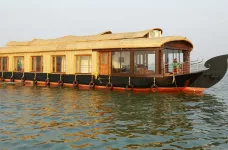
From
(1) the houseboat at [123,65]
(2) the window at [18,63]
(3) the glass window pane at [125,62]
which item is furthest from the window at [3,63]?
(3) the glass window pane at [125,62]

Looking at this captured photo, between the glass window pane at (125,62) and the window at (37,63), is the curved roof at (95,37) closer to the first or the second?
the glass window pane at (125,62)

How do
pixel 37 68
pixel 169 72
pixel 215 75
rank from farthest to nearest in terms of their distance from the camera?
pixel 37 68, pixel 169 72, pixel 215 75

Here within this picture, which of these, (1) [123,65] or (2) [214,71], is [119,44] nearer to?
(1) [123,65]

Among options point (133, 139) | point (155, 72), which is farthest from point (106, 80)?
point (133, 139)

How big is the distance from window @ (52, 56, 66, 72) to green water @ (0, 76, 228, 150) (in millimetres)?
7541

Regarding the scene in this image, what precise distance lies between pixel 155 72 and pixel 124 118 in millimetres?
6750

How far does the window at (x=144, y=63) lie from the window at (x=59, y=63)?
6399mm

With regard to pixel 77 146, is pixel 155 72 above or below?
above

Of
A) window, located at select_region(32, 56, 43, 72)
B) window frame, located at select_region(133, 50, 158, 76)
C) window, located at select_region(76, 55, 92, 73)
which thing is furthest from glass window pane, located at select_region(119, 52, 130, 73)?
window, located at select_region(32, 56, 43, 72)

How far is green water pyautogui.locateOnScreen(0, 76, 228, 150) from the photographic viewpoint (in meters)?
6.37

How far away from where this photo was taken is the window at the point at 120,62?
16.2 meters

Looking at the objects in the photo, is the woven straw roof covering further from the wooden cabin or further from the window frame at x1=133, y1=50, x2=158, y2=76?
the window frame at x1=133, y1=50, x2=158, y2=76

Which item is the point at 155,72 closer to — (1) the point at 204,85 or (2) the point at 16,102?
(1) the point at 204,85

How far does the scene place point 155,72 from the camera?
1512 cm
